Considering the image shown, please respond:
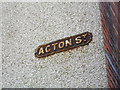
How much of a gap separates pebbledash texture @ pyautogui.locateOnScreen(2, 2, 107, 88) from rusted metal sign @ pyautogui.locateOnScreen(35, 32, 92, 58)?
3cm

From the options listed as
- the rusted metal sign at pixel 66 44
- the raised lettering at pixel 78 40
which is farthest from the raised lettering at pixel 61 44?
the raised lettering at pixel 78 40

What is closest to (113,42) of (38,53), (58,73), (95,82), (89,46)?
(89,46)

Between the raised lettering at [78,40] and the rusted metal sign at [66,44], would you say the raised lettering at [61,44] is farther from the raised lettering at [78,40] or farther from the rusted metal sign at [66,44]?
the raised lettering at [78,40]

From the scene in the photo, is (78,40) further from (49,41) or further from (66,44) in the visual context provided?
(49,41)

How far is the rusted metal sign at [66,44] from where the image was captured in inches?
65.0

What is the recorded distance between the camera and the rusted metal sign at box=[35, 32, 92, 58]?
1650 millimetres

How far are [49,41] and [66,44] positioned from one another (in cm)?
14

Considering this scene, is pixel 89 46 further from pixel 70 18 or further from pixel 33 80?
pixel 33 80

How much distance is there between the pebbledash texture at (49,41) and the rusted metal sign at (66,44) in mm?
29

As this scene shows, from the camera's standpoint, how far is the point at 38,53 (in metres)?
1.70

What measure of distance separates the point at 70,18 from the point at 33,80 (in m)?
0.56

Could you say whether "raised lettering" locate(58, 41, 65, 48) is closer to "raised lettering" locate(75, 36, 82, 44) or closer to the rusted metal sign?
the rusted metal sign

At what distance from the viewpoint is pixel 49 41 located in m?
1.69

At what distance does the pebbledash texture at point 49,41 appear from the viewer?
161cm
